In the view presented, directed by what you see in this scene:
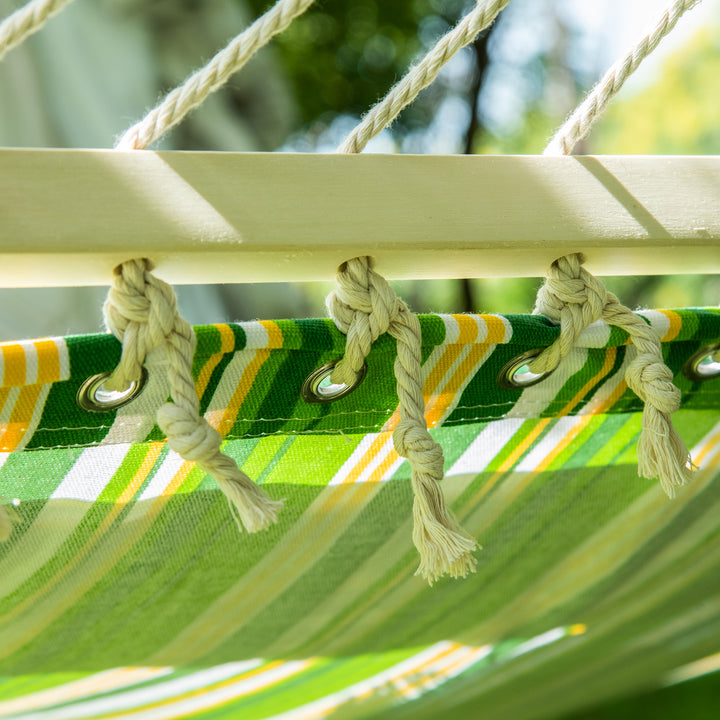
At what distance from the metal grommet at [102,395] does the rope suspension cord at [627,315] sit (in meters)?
0.23

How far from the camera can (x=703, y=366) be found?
499 mm

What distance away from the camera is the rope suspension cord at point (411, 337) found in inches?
14.6

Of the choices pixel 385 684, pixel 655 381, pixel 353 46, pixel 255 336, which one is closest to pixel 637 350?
pixel 655 381

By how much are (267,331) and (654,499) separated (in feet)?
1.33

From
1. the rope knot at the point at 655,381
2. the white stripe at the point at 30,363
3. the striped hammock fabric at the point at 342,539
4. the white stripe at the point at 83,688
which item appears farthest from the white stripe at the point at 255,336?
the white stripe at the point at 83,688

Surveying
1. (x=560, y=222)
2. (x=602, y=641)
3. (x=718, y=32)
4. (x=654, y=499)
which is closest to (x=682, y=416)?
(x=654, y=499)

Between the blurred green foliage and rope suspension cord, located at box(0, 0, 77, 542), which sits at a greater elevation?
the blurred green foliage

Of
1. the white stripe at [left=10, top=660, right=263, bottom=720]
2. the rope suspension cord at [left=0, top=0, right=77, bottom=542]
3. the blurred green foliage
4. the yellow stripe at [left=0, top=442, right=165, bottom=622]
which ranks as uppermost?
the blurred green foliage

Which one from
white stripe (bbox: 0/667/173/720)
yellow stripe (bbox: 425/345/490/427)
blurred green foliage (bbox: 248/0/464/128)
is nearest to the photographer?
yellow stripe (bbox: 425/345/490/427)

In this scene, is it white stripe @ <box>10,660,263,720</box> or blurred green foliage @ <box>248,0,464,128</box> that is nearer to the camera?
white stripe @ <box>10,660,263,720</box>

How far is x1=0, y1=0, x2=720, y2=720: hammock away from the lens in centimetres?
35

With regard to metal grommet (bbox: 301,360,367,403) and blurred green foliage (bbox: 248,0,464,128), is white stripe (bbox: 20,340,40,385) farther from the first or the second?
blurred green foliage (bbox: 248,0,464,128)

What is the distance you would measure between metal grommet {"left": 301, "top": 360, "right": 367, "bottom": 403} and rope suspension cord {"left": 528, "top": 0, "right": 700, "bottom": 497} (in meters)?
0.12

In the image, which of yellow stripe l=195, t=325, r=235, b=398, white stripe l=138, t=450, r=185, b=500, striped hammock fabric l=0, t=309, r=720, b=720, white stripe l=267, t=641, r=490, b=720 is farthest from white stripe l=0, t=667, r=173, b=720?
yellow stripe l=195, t=325, r=235, b=398
